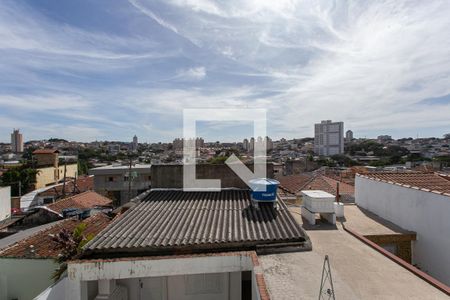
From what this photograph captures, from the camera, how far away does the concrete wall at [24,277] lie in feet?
29.2

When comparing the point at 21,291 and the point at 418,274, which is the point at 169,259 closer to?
the point at 418,274

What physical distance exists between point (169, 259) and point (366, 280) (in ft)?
12.6

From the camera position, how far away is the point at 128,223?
805 centimetres

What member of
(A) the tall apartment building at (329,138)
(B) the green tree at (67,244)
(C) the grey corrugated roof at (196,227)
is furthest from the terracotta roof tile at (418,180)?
(A) the tall apartment building at (329,138)

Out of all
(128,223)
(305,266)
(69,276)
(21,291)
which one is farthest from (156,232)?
(21,291)

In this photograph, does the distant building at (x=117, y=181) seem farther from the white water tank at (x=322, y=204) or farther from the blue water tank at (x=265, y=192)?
the white water tank at (x=322, y=204)

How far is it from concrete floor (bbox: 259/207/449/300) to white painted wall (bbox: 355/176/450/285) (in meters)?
2.58

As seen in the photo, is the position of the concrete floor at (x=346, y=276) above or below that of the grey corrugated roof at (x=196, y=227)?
below

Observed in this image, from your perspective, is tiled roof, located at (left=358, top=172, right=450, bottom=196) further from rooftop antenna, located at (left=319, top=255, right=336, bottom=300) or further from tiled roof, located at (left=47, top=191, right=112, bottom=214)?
tiled roof, located at (left=47, top=191, right=112, bottom=214)

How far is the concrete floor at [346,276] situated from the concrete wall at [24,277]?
6.81 m

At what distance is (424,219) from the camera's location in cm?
891

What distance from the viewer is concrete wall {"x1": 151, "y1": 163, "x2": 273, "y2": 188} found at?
11086 mm

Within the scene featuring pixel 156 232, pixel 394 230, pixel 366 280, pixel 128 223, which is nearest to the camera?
pixel 366 280

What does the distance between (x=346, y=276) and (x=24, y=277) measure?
9.14 m
